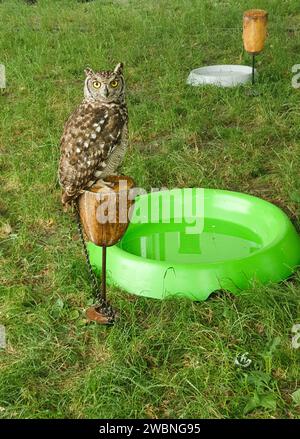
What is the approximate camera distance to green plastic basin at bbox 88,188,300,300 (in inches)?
140

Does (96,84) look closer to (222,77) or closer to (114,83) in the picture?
(114,83)

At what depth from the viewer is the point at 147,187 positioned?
4875 mm

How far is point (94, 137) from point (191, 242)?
49.0 inches

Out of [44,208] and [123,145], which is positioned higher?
[123,145]

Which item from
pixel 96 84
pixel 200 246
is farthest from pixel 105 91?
pixel 200 246

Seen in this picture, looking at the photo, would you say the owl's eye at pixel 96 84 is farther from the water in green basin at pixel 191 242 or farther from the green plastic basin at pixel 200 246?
the water in green basin at pixel 191 242

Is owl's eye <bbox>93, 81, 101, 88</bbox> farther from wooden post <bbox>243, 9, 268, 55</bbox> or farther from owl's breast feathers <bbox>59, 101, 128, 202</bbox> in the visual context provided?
wooden post <bbox>243, 9, 268, 55</bbox>

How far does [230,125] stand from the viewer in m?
5.83

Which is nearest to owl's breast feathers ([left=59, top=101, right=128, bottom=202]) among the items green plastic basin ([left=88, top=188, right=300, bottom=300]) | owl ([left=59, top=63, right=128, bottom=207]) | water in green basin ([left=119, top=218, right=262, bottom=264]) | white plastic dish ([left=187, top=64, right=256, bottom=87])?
owl ([left=59, top=63, right=128, bottom=207])

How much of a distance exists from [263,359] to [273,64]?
4.25 metres
